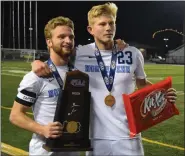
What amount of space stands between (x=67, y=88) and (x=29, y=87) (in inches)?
6.5

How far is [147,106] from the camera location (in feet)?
4.50

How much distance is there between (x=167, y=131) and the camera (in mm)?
4129

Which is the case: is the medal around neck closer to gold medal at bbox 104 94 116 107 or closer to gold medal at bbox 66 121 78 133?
gold medal at bbox 104 94 116 107

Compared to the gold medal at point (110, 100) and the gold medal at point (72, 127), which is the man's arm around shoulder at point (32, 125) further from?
the gold medal at point (110, 100)

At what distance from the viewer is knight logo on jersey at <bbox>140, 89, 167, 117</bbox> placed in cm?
136

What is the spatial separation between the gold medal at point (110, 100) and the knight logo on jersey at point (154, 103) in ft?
0.39

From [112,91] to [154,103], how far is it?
17 centimetres

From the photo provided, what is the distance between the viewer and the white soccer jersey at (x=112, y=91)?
143 cm

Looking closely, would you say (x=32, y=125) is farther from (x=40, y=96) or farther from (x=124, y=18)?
(x=124, y=18)

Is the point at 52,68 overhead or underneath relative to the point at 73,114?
overhead

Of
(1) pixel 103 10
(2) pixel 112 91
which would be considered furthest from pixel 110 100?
(1) pixel 103 10

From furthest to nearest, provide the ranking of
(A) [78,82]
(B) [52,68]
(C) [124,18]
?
(C) [124,18], (B) [52,68], (A) [78,82]

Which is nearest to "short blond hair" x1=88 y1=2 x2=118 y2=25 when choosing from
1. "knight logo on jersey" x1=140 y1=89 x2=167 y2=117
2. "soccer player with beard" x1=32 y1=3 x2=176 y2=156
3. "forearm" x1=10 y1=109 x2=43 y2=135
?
"soccer player with beard" x1=32 y1=3 x2=176 y2=156

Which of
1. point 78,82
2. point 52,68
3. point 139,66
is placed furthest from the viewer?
point 139,66
